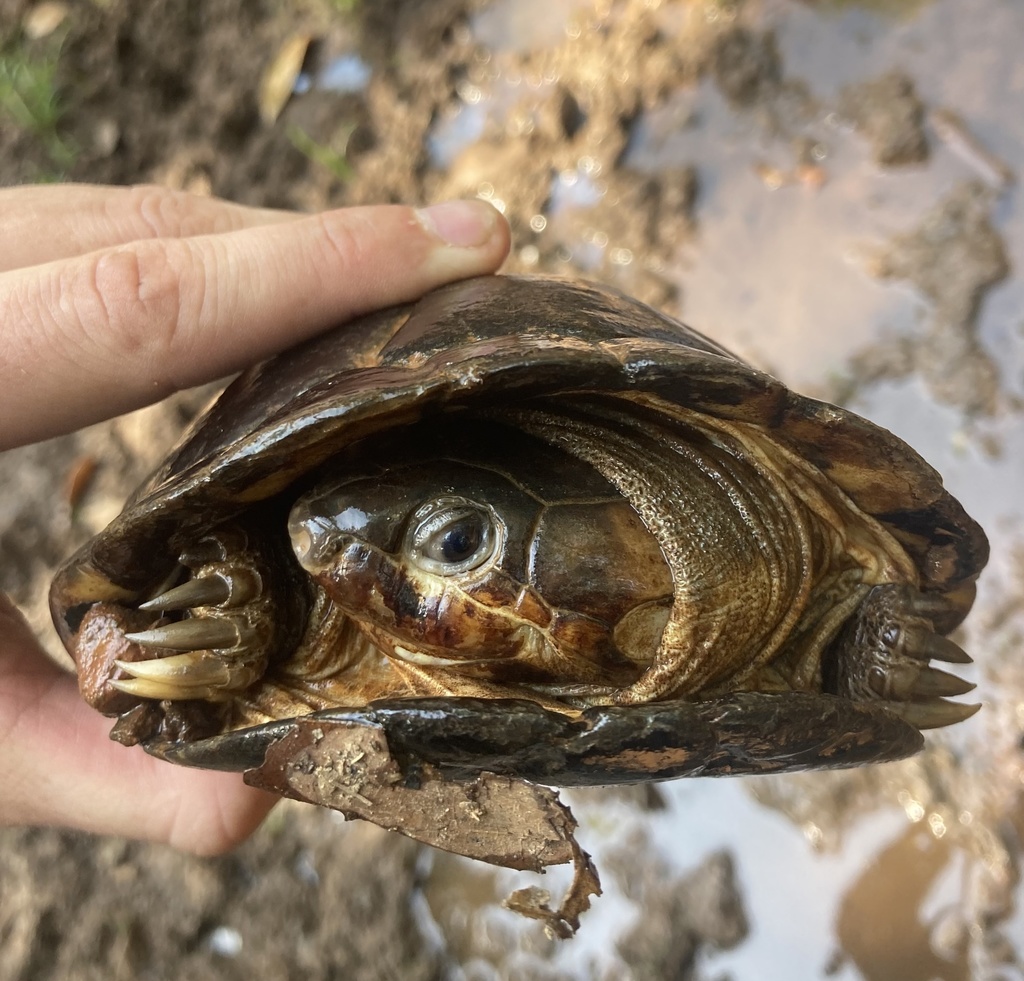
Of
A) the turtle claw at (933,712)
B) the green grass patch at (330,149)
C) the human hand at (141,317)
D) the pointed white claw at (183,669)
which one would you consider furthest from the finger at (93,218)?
the turtle claw at (933,712)

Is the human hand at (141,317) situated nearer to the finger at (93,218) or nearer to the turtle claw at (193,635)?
the finger at (93,218)

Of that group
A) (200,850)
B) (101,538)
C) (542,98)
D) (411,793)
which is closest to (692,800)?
(200,850)

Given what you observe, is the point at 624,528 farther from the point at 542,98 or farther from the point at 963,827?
the point at 542,98

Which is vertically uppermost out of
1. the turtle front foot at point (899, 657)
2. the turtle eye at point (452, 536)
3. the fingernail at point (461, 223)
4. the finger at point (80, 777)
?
the fingernail at point (461, 223)

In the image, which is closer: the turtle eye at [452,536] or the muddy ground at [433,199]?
the turtle eye at [452,536]

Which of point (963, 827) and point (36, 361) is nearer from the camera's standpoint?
point (36, 361)

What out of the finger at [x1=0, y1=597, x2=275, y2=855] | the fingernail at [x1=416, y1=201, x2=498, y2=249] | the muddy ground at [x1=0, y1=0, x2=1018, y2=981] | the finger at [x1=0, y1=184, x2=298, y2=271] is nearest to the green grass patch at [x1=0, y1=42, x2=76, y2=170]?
the muddy ground at [x1=0, y1=0, x2=1018, y2=981]

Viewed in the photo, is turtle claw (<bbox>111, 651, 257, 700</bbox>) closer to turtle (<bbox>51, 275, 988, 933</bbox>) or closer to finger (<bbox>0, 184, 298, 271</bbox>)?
turtle (<bbox>51, 275, 988, 933</bbox>)
